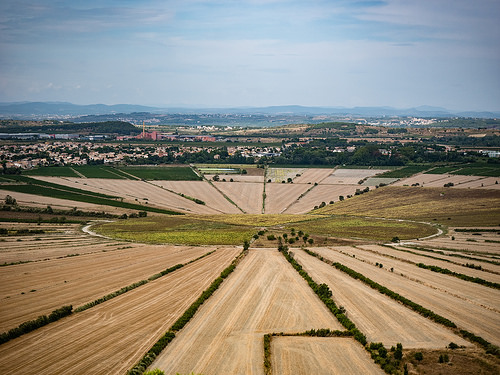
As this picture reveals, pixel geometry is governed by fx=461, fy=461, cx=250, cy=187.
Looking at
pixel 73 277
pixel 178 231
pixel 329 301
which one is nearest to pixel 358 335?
pixel 329 301

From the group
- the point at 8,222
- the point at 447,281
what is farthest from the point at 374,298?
the point at 8,222

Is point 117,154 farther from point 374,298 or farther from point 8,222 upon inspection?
point 374,298

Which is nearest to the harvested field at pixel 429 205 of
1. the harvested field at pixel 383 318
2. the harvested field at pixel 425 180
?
the harvested field at pixel 425 180

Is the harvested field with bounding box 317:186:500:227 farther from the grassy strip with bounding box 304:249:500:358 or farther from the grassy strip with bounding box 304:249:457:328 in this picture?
the grassy strip with bounding box 304:249:500:358

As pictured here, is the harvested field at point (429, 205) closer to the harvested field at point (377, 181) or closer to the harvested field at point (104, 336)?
the harvested field at point (377, 181)

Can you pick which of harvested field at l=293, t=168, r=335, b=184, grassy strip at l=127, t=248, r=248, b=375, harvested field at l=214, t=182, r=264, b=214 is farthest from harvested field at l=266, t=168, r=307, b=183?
grassy strip at l=127, t=248, r=248, b=375

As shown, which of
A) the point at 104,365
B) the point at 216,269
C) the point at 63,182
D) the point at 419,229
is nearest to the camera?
the point at 104,365

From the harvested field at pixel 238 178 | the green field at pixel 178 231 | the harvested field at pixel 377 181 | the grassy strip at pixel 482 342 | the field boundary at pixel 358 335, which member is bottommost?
the green field at pixel 178 231
